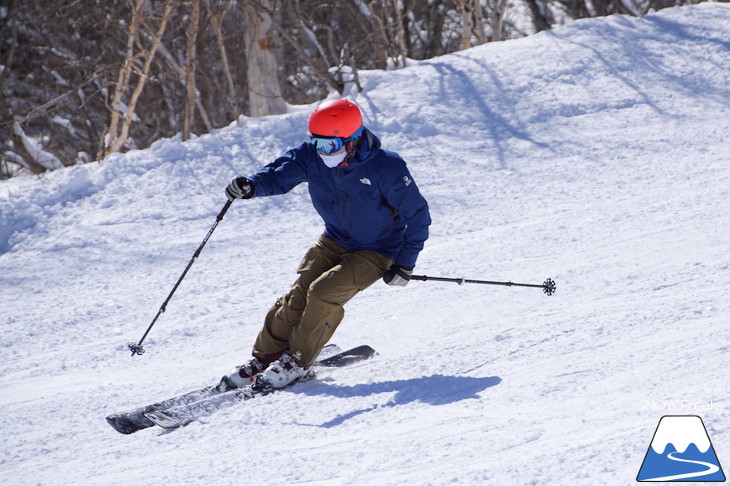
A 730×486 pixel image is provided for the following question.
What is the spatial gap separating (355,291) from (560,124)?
16.7ft

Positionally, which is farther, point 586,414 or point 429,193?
point 429,193

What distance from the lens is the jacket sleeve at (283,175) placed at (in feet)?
13.9

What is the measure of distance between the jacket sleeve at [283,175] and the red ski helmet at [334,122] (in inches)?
14.0

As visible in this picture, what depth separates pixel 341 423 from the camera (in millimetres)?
3477

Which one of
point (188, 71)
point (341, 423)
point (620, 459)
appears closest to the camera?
point (620, 459)

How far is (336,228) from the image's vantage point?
14.0 ft

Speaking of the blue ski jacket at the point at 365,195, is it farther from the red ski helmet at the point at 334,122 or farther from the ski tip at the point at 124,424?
the ski tip at the point at 124,424

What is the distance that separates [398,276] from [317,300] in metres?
0.45

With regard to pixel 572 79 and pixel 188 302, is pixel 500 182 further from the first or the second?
pixel 188 302

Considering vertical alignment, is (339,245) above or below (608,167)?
above

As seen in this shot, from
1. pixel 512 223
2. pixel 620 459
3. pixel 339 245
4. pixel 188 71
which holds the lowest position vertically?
pixel 512 223

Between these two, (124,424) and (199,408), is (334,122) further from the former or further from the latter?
(124,424)

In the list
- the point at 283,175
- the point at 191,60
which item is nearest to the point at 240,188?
the point at 283,175

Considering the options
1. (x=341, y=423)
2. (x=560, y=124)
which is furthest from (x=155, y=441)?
(x=560, y=124)
